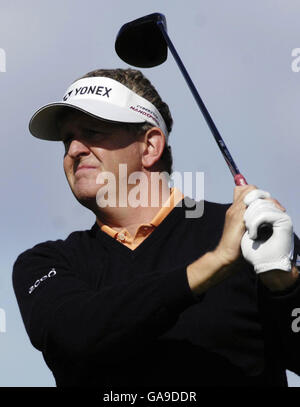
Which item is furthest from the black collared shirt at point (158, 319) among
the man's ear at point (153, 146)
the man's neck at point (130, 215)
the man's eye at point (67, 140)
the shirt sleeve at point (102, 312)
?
the man's eye at point (67, 140)

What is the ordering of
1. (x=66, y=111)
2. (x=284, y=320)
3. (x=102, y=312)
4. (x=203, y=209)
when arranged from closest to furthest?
(x=102, y=312), (x=284, y=320), (x=203, y=209), (x=66, y=111)

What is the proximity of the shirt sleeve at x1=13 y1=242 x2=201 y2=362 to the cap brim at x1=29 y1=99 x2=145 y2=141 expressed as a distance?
917 mm

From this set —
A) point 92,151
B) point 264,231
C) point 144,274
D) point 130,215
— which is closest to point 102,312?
point 144,274

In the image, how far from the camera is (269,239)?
3178 mm

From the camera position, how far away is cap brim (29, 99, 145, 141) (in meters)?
4.40

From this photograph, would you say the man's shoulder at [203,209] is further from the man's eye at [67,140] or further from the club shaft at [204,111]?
the man's eye at [67,140]

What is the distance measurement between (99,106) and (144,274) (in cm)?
107

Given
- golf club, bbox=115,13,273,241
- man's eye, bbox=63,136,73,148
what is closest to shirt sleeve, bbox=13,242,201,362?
man's eye, bbox=63,136,73,148

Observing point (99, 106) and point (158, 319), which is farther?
point (99, 106)

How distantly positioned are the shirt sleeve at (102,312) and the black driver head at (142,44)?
5.35ft

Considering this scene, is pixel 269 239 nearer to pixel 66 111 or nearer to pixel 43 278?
pixel 43 278

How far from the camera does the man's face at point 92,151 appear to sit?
14.1 ft

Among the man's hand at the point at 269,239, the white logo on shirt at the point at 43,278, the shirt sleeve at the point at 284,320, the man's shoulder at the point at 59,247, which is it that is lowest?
the shirt sleeve at the point at 284,320
